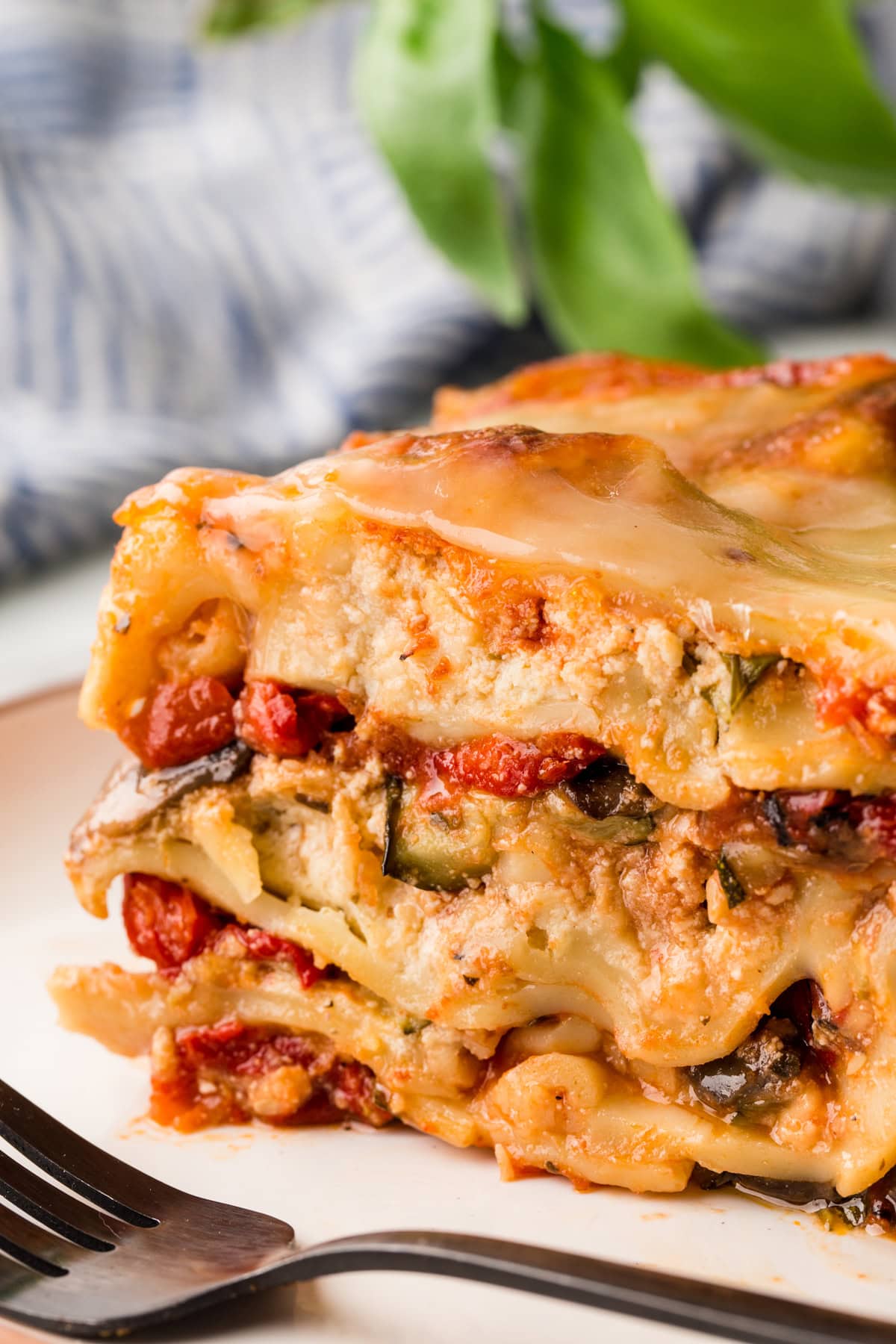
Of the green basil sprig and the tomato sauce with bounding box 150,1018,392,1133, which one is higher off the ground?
the green basil sprig

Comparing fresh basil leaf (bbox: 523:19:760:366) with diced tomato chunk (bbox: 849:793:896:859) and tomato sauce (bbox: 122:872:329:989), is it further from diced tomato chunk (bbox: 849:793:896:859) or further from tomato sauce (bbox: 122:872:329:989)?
diced tomato chunk (bbox: 849:793:896:859)

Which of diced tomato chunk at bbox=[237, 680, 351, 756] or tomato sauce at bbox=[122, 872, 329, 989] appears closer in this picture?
diced tomato chunk at bbox=[237, 680, 351, 756]

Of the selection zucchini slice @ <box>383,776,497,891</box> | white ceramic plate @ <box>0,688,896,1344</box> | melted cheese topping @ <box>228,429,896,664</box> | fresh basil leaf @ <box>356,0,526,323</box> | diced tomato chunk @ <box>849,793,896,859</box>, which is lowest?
white ceramic plate @ <box>0,688,896,1344</box>

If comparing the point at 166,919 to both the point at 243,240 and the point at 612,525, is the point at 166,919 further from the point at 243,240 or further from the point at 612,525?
the point at 243,240

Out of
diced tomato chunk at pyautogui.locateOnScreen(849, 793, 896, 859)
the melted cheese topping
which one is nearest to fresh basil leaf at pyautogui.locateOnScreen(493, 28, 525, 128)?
the melted cheese topping

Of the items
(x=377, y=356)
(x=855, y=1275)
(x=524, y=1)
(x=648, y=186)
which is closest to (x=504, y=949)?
(x=855, y=1275)

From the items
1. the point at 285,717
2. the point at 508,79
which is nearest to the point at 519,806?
the point at 285,717

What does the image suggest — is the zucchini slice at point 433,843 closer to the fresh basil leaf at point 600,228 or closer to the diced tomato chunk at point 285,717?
the diced tomato chunk at point 285,717
